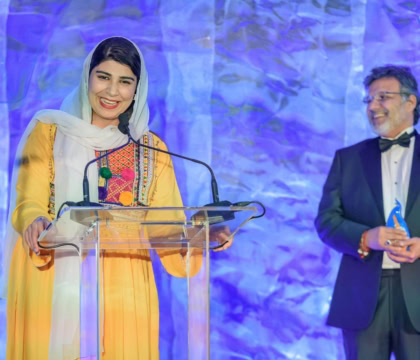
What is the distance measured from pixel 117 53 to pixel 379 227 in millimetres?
1628

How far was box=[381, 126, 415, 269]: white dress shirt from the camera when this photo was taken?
4.02 m

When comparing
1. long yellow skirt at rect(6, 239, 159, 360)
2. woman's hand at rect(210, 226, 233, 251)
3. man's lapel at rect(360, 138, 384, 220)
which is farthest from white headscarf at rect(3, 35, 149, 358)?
man's lapel at rect(360, 138, 384, 220)

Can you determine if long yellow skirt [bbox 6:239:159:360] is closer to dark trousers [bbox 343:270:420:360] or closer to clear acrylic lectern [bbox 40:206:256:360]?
clear acrylic lectern [bbox 40:206:256:360]

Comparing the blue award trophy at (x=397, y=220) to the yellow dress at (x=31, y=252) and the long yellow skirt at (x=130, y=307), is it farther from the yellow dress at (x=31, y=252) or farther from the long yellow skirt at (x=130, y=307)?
the long yellow skirt at (x=130, y=307)

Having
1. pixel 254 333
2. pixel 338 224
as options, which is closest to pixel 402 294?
pixel 338 224

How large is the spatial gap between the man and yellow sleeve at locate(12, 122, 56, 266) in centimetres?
149

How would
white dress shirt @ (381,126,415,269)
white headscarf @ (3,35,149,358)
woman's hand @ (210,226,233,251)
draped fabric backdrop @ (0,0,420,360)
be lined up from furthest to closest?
draped fabric backdrop @ (0,0,420,360)
white dress shirt @ (381,126,415,269)
white headscarf @ (3,35,149,358)
woman's hand @ (210,226,233,251)

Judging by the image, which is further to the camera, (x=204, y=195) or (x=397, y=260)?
(x=204, y=195)

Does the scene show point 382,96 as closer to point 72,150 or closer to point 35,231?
point 72,150

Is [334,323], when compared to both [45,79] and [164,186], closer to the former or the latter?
[164,186]

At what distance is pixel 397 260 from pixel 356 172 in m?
0.56

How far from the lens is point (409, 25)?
464cm

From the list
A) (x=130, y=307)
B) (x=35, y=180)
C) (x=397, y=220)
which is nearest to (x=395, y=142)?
(x=397, y=220)

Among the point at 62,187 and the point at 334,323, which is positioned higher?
A: the point at 62,187
